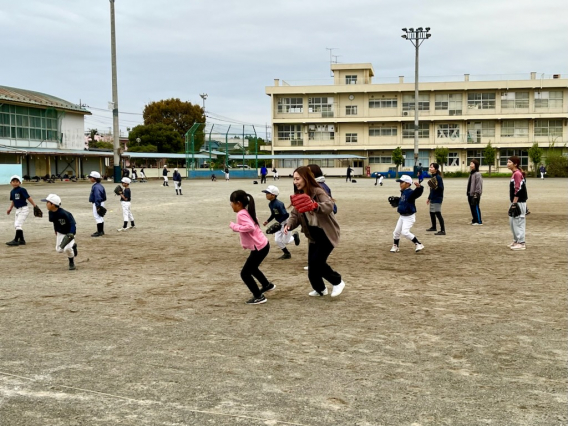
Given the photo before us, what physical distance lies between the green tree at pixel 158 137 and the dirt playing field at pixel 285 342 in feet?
228

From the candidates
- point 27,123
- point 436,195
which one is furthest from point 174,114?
point 436,195

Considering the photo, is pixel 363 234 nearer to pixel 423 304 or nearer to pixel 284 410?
pixel 423 304

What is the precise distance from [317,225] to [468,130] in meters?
71.3

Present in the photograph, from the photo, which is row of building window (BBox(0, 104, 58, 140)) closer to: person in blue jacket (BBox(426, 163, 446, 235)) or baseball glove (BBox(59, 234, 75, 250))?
person in blue jacket (BBox(426, 163, 446, 235))

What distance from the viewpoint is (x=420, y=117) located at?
7450cm

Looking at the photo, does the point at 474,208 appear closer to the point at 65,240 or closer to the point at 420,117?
the point at 65,240

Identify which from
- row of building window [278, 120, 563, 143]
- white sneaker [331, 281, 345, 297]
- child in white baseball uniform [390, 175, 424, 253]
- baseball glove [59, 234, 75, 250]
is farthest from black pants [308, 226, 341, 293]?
row of building window [278, 120, 563, 143]

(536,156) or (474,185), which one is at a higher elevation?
(536,156)

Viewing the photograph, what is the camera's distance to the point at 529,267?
9.88 meters

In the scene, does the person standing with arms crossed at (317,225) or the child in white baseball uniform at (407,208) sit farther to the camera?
the child in white baseball uniform at (407,208)

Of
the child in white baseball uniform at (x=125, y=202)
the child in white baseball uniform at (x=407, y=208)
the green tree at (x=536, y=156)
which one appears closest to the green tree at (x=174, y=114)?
the green tree at (x=536, y=156)

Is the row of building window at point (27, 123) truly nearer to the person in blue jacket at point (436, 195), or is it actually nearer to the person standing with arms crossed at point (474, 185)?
the person standing with arms crossed at point (474, 185)

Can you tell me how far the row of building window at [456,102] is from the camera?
73.2 metres

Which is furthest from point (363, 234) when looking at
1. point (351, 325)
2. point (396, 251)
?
point (351, 325)
